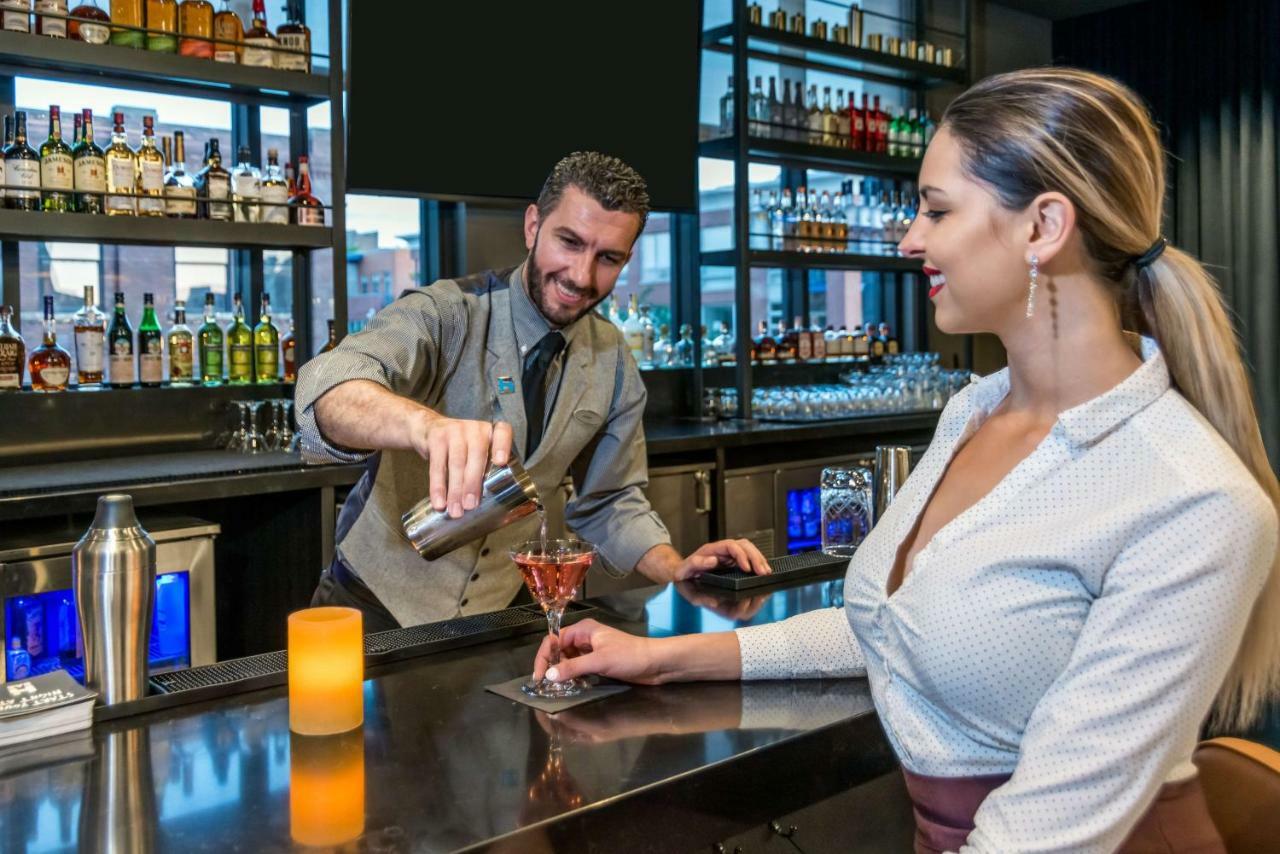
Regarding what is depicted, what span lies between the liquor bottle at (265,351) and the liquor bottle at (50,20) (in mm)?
881

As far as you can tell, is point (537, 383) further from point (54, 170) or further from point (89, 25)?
point (89, 25)

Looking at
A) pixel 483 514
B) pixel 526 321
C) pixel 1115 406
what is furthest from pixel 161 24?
pixel 1115 406

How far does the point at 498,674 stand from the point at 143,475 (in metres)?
1.75

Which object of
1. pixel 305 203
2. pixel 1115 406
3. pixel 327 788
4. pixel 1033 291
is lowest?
pixel 327 788

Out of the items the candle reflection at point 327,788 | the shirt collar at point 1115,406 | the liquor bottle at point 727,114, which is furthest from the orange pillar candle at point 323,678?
the liquor bottle at point 727,114

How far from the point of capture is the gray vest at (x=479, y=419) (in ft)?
6.93

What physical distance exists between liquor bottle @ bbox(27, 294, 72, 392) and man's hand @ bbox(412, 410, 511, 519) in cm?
224

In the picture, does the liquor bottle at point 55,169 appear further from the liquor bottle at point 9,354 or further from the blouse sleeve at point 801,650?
the blouse sleeve at point 801,650

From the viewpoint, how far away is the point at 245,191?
3.35 meters

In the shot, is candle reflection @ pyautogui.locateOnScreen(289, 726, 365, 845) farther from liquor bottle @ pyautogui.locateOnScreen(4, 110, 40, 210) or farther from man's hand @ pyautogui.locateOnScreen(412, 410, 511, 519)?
liquor bottle @ pyautogui.locateOnScreen(4, 110, 40, 210)

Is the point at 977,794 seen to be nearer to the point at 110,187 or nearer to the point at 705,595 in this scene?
the point at 705,595

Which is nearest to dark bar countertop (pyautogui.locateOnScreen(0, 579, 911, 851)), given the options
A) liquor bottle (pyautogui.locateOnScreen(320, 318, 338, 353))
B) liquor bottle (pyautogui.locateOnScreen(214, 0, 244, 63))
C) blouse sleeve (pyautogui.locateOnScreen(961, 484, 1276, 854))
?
blouse sleeve (pyautogui.locateOnScreen(961, 484, 1276, 854))

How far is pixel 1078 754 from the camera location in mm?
993

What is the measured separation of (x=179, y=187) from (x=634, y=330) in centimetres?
179
